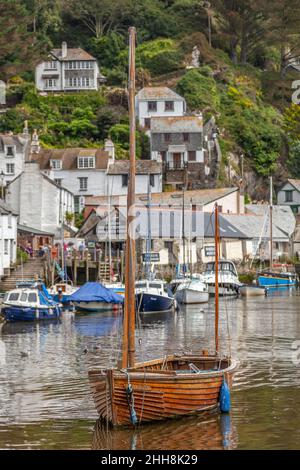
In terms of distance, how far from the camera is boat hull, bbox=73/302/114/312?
219 ft

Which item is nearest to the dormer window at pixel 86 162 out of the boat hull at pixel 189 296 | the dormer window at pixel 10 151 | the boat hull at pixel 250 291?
the dormer window at pixel 10 151

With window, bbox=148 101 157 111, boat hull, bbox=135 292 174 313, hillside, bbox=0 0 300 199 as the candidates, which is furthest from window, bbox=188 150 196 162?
boat hull, bbox=135 292 174 313

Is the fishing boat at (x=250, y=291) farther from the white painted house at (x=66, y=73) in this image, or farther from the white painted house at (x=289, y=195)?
the white painted house at (x=66, y=73)

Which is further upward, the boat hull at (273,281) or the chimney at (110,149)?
the chimney at (110,149)

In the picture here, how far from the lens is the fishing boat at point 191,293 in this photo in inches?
2990

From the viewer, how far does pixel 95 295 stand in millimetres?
66438

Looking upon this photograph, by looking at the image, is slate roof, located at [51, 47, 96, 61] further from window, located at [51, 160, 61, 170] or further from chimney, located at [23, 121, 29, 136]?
window, located at [51, 160, 61, 170]

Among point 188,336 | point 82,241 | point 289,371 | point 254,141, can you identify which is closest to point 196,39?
point 254,141

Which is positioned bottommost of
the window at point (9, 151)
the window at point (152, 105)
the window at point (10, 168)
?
the window at point (10, 168)

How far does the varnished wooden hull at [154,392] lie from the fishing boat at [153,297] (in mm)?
37841

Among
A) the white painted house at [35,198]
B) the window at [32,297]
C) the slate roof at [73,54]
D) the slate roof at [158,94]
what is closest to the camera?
the window at [32,297]

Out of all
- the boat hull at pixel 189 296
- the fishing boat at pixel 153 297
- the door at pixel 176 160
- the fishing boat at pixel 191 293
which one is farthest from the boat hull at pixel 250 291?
the door at pixel 176 160

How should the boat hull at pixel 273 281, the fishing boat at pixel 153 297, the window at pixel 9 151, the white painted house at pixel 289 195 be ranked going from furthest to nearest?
the white painted house at pixel 289 195 < the window at pixel 9 151 < the boat hull at pixel 273 281 < the fishing boat at pixel 153 297

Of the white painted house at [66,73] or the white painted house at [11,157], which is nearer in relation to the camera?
the white painted house at [11,157]
